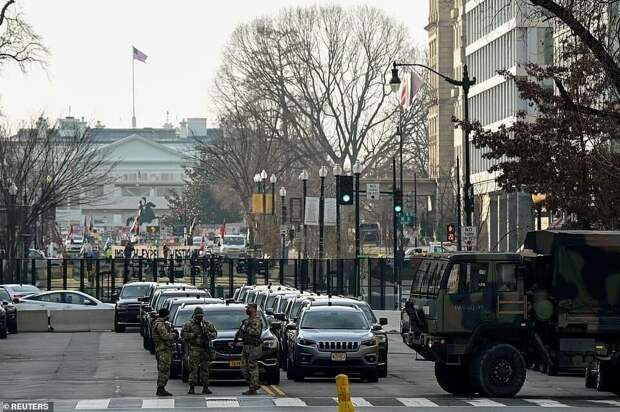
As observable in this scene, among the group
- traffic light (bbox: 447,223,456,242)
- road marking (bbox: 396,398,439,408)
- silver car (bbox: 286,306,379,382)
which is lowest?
A: road marking (bbox: 396,398,439,408)

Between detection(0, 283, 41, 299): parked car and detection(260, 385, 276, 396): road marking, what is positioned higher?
detection(0, 283, 41, 299): parked car

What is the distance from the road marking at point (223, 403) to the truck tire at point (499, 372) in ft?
14.1

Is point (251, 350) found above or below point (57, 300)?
below

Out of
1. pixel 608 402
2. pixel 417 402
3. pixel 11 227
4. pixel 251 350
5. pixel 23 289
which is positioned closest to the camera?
pixel 417 402

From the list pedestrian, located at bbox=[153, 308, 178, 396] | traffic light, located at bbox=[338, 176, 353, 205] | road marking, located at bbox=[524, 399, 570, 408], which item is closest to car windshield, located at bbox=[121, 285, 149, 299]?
traffic light, located at bbox=[338, 176, 353, 205]

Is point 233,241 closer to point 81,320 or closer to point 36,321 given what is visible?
point 81,320

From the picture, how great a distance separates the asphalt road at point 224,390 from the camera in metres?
28.0

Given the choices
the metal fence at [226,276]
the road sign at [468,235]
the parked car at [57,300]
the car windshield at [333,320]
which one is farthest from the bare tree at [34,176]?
the car windshield at [333,320]

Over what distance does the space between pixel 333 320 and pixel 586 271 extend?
7.32 metres

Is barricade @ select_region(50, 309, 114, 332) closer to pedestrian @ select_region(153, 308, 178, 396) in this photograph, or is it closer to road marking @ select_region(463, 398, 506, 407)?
pedestrian @ select_region(153, 308, 178, 396)

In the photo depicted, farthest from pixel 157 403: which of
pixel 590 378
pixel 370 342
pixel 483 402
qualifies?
pixel 590 378

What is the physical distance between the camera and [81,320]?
6150 cm

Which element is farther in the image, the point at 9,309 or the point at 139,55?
the point at 139,55

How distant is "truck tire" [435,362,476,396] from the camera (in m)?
30.9
